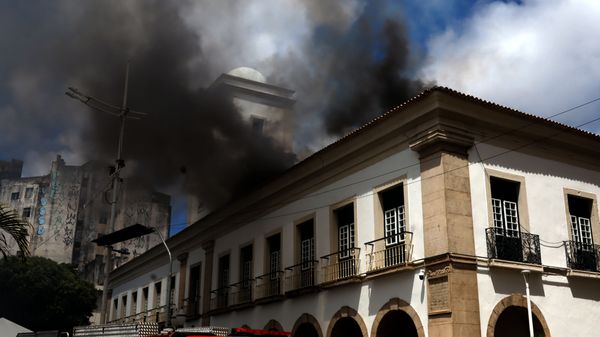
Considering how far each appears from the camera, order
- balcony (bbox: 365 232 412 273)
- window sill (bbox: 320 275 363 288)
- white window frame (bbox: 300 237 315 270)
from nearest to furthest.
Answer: balcony (bbox: 365 232 412 273)
window sill (bbox: 320 275 363 288)
white window frame (bbox: 300 237 315 270)

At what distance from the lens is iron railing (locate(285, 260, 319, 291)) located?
18.8 metres

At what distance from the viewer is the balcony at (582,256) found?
16062mm

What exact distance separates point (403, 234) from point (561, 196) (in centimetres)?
443

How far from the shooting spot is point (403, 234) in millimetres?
15703

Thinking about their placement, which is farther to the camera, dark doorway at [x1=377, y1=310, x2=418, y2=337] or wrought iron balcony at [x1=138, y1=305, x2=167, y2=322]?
wrought iron balcony at [x1=138, y1=305, x2=167, y2=322]

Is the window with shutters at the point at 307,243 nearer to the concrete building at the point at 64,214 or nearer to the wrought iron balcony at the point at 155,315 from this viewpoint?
the wrought iron balcony at the point at 155,315

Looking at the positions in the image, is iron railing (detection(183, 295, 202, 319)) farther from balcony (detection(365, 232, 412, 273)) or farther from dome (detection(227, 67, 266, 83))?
balcony (detection(365, 232, 412, 273))

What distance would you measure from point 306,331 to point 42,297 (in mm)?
32143

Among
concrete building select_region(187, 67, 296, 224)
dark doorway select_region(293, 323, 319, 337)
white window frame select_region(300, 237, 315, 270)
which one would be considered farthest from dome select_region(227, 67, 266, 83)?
dark doorway select_region(293, 323, 319, 337)

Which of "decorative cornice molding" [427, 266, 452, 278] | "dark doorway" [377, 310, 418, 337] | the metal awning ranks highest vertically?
the metal awning

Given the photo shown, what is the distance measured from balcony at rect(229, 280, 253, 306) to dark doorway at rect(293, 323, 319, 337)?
2.82m

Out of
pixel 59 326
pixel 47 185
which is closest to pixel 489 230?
pixel 59 326

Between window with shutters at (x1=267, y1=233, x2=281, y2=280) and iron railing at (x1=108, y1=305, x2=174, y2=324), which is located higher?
window with shutters at (x1=267, y1=233, x2=281, y2=280)

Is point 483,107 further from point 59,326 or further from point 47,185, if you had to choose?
point 47,185
